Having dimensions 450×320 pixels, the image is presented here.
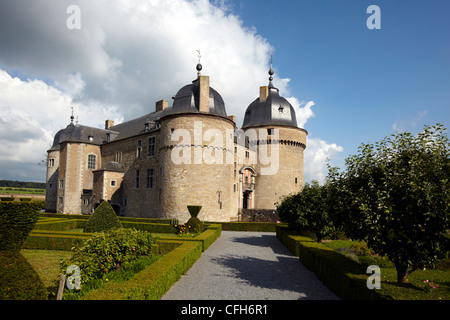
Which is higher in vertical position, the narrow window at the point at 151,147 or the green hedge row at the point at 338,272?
the narrow window at the point at 151,147

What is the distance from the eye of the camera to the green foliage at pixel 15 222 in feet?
23.9

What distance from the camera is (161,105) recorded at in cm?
3488

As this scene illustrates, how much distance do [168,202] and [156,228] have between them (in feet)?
16.6

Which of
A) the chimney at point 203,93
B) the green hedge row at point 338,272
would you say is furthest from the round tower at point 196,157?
the green hedge row at point 338,272

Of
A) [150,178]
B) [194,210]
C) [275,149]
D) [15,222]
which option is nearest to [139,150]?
[150,178]

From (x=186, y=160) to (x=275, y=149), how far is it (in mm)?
13627

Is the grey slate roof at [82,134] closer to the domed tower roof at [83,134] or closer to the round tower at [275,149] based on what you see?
the domed tower roof at [83,134]

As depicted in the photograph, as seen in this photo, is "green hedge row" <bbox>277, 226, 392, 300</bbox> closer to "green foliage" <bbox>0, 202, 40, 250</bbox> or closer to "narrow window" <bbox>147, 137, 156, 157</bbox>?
"green foliage" <bbox>0, 202, 40, 250</bbox>

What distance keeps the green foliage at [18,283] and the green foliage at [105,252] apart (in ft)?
4.57

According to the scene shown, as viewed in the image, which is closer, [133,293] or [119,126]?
[133,293]

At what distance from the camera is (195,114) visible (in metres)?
25.3
